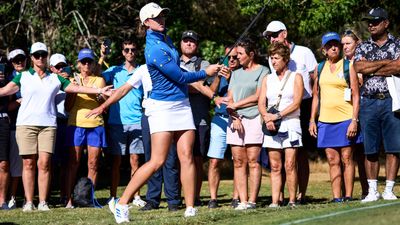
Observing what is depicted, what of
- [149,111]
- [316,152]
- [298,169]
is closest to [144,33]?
[149,111]

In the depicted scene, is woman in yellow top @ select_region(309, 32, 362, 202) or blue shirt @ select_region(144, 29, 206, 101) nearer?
blue shirt @ select_region(144, 29, 206, 101)

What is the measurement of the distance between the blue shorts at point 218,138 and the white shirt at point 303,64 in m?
1.16

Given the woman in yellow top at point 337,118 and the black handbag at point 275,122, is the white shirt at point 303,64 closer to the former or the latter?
the woman in yellow top at point 337,118

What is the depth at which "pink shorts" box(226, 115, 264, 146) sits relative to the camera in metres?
13.1

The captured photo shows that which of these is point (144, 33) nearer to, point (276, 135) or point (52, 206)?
point (276, 135)

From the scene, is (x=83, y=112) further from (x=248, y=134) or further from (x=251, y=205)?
(x=251, y=205)

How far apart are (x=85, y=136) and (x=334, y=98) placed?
13.0 feet

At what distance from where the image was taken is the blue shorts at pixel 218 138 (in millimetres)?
13883

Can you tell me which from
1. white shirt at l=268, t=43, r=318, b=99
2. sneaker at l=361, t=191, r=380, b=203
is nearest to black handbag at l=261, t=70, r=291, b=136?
white shirt at l=268, t=43, r=318, b=99

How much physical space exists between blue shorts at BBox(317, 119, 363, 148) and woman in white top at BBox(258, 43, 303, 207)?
0.42m

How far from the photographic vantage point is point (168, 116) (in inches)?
437

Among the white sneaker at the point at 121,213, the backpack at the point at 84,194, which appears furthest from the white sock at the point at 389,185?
the backpack at the point at 84,194

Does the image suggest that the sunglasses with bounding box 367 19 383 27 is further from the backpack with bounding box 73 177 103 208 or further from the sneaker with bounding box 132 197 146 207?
the backpack with bounding box 73 177 103 208

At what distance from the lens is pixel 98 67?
1519 cm
